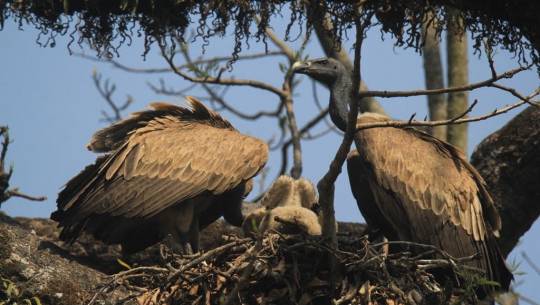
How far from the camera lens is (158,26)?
25.2ft

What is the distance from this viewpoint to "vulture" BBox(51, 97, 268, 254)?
7.52 meters

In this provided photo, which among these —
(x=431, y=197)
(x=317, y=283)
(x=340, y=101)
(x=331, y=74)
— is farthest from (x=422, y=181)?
(x=317, y=283)

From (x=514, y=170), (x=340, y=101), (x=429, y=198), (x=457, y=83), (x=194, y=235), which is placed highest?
(x=457, y=83)

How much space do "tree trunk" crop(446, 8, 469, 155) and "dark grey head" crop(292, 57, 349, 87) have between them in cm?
245

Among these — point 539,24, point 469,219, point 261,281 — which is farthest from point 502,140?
point 261,281

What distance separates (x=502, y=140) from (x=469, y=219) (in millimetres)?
941

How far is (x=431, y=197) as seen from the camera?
7516 mm

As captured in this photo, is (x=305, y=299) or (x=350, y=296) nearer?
(x=350, y=296)

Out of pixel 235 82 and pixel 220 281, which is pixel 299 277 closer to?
pixel 220 281

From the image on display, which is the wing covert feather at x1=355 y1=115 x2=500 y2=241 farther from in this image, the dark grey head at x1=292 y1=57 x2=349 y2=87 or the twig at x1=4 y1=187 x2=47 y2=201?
the twig at x1=4 y1=187 x2=47 y2=201

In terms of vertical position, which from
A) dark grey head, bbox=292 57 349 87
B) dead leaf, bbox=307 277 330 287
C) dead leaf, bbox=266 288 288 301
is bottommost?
dead leaf, bbox=266 288 288 301

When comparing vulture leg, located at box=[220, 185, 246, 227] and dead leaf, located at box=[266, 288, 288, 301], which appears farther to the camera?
vulture leg, located at box=[220, 185, 246, 227]

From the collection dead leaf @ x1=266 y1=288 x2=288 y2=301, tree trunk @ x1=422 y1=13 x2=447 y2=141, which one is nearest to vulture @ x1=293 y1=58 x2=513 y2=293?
dead leaf @ x1=266 y1=288 x2=288 y2=301

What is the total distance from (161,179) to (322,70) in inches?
82.8
